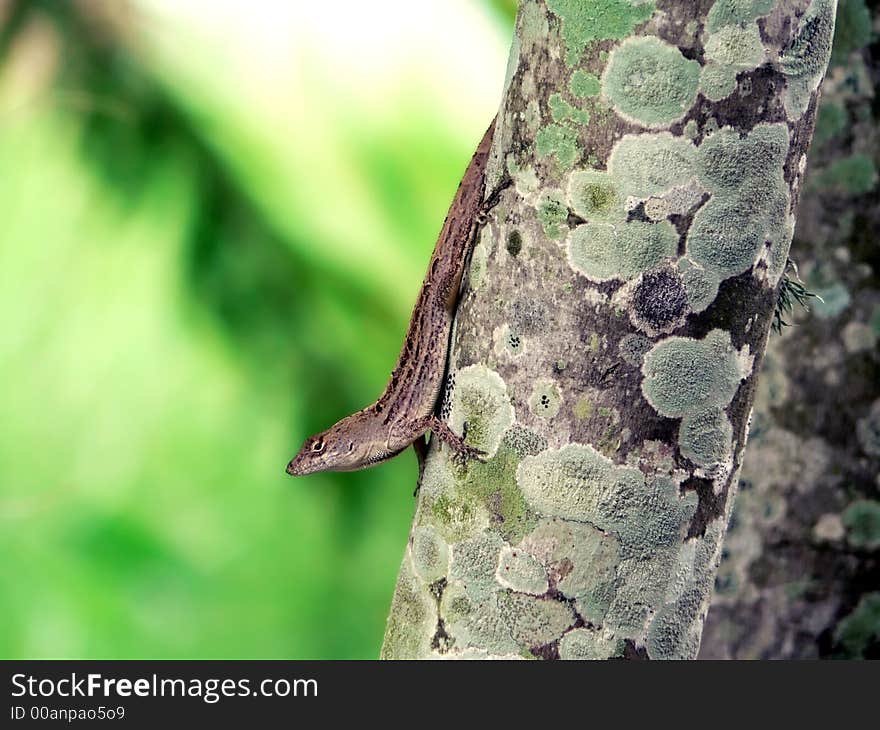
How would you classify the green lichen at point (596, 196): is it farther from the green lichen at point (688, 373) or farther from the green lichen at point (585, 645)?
the green lichen at point (585, 645)

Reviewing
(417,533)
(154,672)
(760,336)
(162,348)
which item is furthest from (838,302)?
(162,348)

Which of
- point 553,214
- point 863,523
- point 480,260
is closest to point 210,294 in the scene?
point 480,260

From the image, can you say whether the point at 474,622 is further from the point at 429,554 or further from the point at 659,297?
the point at 659,297

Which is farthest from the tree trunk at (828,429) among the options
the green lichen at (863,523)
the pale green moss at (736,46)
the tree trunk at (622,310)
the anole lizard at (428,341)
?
the pale green moss at (736,46)

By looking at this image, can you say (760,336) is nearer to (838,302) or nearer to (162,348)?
(838,302)

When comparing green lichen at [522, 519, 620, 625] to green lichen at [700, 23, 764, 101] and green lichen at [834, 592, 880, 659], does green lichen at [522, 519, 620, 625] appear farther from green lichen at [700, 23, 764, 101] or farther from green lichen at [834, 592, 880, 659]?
green lichen at [834, 592, 880, 659]

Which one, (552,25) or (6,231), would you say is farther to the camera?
(6,231)
